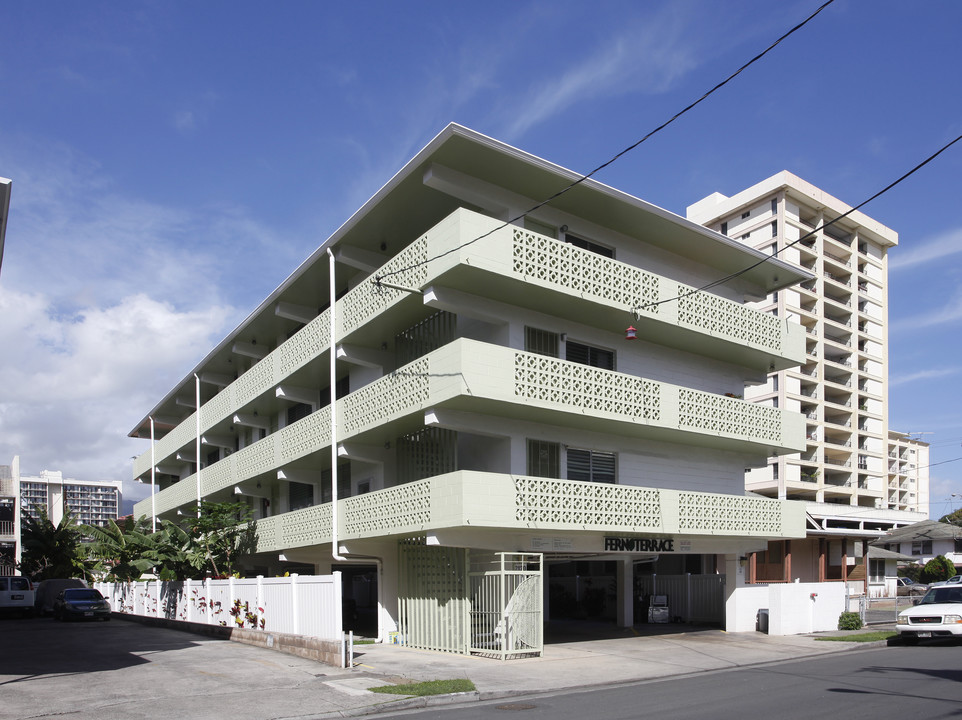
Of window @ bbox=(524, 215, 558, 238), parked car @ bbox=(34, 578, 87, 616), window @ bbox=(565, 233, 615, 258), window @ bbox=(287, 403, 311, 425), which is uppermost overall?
window @ bbox=(524, 215, 558, 238)

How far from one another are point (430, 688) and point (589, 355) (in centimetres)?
1164

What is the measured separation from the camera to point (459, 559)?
20.6m

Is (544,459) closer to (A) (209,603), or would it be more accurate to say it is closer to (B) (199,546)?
(A) (209,603)

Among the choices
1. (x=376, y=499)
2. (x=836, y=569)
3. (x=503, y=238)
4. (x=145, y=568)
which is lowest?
(x=836, y=569)

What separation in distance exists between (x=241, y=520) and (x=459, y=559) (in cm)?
1408

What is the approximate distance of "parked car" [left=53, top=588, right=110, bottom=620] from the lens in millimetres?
34344

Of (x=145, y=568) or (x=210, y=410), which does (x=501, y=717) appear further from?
(x=210, y=410)

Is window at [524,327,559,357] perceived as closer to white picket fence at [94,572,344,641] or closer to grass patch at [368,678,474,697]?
white picket fence at [94,572,344,641]

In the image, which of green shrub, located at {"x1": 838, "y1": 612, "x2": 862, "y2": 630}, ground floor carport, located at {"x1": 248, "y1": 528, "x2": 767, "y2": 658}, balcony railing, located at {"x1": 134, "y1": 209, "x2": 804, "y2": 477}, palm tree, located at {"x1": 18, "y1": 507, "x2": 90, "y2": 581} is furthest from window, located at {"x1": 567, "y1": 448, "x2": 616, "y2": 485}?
palm tree, located at {"x1": 18, "y1": 507, "x2": 90, "y2": 581}

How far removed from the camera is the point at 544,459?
22.4 m

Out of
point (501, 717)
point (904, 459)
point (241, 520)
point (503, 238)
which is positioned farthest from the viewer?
point (904, 459)

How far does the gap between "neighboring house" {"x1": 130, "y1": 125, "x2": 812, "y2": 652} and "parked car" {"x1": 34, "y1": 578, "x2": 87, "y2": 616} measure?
1519 cm

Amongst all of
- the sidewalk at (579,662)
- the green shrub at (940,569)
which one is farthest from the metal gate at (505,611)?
the green shrub at (940,569)

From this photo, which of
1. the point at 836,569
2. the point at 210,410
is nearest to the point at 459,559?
the point at 210,410
